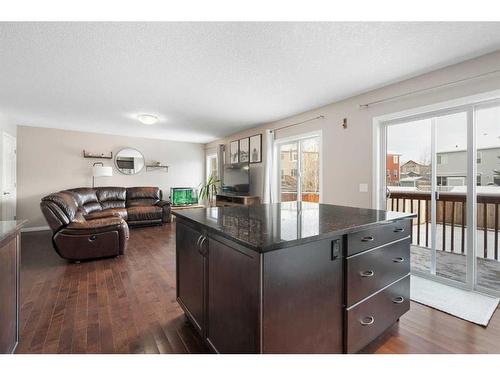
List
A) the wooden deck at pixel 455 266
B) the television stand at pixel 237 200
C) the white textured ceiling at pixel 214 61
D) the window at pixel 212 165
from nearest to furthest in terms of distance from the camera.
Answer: the white textured ceiling at pixel 214 61, the wooden deck at pixel 455 266, the television stand at pixel 237 200, the window at pixel 212 165

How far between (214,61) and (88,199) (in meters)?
4.57

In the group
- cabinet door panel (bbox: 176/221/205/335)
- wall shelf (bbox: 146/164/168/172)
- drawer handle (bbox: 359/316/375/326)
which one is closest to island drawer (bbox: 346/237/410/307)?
drawer handle (bbox: 359/316/375/326)

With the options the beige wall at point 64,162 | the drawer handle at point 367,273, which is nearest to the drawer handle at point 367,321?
the drawer handle at point 367,273

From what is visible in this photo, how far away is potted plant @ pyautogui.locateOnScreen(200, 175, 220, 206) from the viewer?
22.6 feet

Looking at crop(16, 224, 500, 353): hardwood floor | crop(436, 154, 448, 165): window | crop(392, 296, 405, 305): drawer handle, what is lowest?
crop(16, 224, 500, 353): hardwood floor

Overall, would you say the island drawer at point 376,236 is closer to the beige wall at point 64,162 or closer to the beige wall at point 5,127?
the beige wall at point 5,127

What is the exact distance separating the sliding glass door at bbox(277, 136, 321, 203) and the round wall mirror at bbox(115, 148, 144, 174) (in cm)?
406

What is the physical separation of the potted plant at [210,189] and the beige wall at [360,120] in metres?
3.06

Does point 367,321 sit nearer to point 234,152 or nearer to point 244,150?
point 244,150

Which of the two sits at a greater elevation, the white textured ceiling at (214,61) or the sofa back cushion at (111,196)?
the white textured ceiling at (214,61)

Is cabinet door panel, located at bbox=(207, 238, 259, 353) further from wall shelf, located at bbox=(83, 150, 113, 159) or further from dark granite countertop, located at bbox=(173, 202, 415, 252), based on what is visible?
wall shelf, located at bbox=(83, 150, 113, 159)

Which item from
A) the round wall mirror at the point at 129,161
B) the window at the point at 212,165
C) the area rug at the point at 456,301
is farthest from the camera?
the window at the point at 212,165

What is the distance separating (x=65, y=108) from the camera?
405cm

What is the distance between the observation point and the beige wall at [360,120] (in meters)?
2.39
